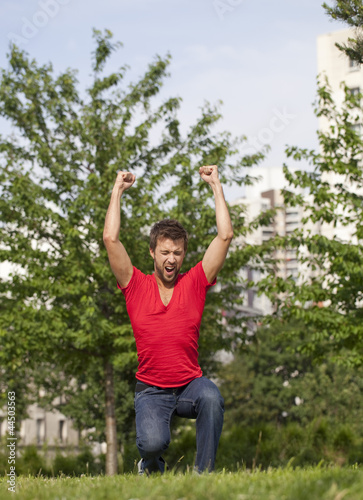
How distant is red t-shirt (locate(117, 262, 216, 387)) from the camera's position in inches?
184

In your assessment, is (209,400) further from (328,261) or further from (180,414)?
(328,261)

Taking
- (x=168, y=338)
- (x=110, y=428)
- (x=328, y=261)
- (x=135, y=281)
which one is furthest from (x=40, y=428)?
(x=168, y=338)

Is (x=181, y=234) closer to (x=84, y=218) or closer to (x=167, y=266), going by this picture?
(x=167, y=266)

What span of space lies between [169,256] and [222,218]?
50 centimetres

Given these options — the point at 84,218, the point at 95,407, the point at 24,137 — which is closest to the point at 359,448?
the point at 84,218

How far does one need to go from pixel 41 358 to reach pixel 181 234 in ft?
36.2

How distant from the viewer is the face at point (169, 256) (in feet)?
16.0

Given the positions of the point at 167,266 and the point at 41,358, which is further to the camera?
the point at 41,358

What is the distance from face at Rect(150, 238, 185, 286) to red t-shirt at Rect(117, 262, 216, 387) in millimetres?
110

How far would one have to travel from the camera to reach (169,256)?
4.89m

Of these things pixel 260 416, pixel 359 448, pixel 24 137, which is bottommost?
pixel 260 416

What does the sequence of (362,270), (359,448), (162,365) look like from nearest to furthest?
(162,365) < (362,270) < (359,448)

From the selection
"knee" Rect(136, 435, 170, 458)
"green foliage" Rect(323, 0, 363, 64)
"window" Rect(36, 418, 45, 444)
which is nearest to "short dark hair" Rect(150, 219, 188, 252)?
"knee" Rect(136, 435, 170, 458)

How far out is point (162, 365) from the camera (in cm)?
470
